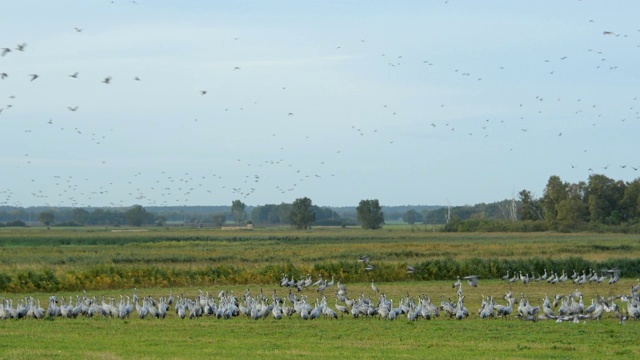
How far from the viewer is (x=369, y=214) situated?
18438cm

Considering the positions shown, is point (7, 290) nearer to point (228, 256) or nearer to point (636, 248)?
point (228, 256)

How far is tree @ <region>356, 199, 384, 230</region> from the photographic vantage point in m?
184

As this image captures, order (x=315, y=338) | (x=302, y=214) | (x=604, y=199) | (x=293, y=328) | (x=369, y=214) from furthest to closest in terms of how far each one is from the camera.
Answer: (x=369, y=214), (x=302, y=214), (x=604, y=199), (x=293, y=328), (x=315, y=338)

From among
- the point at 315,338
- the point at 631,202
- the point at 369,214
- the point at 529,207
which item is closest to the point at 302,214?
the point at 369,214

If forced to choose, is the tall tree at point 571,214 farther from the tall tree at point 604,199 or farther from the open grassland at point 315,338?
the open grassland at point 315,338

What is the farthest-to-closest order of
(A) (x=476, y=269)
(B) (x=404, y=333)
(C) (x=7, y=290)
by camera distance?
(A) (x=476, y=269)
(C) (x=7, y=290)
(B) (x=404, y=333)

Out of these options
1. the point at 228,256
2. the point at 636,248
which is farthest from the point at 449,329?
the point at 636,248

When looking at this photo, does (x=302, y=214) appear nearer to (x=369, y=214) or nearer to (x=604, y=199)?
(x=369, y=214)

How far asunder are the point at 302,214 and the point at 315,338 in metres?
160

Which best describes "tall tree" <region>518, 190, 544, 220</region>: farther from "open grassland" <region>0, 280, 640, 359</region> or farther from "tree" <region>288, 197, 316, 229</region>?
"open grassland" <region>0, 280, 640, 359</region>

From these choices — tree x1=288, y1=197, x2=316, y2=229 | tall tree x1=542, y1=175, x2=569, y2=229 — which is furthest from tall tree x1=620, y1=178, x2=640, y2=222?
tree x1=288, y1=197, x2=316, y2=229

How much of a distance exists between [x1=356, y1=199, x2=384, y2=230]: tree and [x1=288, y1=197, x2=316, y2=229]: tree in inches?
362

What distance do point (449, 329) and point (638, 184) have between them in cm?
10957

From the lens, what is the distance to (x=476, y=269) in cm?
4978
